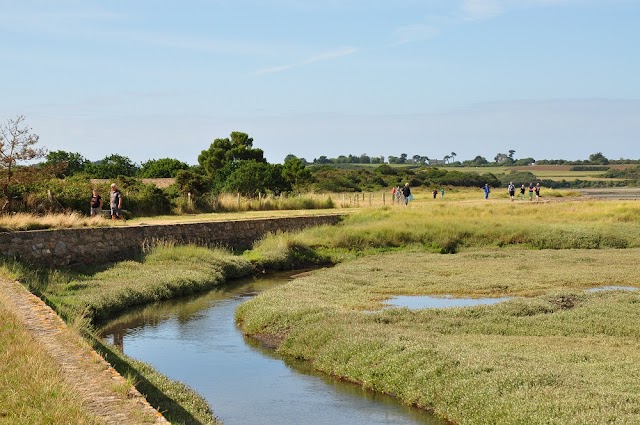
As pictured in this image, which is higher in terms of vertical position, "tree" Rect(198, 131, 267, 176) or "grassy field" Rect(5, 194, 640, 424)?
"tree" Rect(198, 131, 267, 176)

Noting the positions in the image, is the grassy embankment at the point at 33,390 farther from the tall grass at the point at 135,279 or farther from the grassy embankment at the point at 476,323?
the tall grass at the point at 135,279

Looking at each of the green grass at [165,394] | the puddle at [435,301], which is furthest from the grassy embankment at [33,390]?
the puddle at [435,301]

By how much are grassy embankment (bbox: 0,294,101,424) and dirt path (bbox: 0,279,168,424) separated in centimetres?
15

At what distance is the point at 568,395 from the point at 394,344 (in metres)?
4.15

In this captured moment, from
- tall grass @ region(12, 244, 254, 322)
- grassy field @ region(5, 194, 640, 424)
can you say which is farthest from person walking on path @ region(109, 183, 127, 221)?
grassy field @ region(5, 194, 640, 424)

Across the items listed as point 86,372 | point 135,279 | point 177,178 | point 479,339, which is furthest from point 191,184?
point 86,372

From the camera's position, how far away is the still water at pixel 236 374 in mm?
13383

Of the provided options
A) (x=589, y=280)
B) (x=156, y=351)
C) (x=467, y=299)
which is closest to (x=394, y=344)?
(x=156, y=351)

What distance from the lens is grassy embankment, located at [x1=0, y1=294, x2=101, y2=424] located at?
866 centimetres

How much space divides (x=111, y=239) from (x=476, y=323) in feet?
48.0

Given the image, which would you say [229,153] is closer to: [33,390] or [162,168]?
[162,168]

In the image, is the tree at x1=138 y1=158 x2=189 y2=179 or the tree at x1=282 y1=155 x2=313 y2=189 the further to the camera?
the tree at x1=282 y1=155 x2=313 y2=189

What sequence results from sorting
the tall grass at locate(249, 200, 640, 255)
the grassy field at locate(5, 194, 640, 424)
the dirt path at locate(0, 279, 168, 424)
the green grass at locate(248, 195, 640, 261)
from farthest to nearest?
1. the tall grass at locate(249, 200, 640, 255)
2. the green grass at locate(248, 195, 640, 261)
3. the grassy field at locate(5, 194, 640, 424)
4. the dirt path at locate(0, 279, 168, 424)

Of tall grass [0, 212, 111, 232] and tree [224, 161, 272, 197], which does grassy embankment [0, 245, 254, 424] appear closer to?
tall grass [0, 212, 111, 232]
